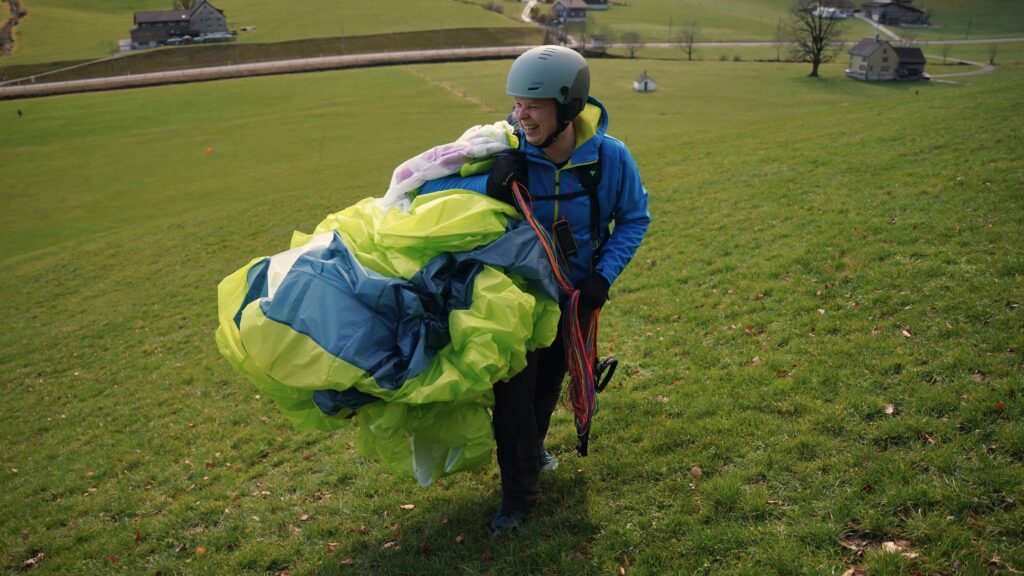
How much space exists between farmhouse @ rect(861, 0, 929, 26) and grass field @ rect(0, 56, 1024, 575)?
116 metres

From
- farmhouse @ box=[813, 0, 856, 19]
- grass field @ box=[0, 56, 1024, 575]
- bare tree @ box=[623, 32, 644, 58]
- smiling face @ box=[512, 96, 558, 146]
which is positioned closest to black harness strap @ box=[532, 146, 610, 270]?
smiling face @ box=[512, 96, 558, 146]

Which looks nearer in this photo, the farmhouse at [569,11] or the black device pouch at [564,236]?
the black device pouch at [564,236]

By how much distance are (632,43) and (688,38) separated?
11276 mm

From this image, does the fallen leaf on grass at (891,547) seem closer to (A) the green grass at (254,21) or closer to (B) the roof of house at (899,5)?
(A) the green grass at (254,21)

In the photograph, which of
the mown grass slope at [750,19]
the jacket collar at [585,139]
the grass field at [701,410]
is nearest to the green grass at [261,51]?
the mown grass slope at [750,19]

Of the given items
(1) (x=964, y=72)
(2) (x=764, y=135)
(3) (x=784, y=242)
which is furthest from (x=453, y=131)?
(1) (x=964, y=72)

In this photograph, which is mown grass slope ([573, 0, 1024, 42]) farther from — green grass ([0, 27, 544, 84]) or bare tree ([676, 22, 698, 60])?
green grass ([0, 27, 544, 84])

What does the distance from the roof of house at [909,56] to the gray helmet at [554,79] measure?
257ft

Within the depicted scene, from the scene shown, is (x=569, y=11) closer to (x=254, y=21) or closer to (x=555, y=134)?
(x=254, y=21)

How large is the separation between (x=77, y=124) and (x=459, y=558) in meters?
63.7

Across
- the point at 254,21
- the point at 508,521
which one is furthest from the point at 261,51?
the point at 508,521

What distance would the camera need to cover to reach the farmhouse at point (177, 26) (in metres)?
97.9

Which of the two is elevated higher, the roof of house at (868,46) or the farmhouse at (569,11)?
the farmhouse at (569,11)

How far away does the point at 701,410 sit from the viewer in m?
6.56
